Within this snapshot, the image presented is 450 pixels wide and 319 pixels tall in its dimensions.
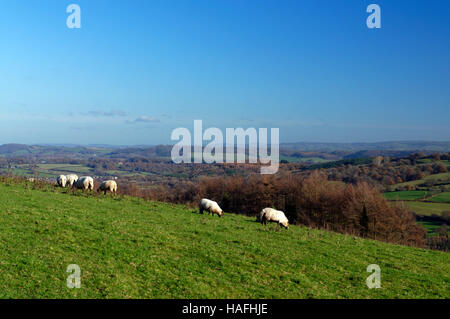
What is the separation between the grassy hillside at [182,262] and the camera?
1004cm

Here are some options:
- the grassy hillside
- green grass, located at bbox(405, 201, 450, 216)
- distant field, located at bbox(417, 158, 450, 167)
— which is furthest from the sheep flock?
distant field, located at bbox(417, 158, 450, 167)

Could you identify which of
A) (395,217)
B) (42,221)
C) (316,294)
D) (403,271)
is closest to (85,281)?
(42,221)

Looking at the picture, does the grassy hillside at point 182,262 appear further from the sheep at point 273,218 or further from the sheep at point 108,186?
the sheep at point 108,186

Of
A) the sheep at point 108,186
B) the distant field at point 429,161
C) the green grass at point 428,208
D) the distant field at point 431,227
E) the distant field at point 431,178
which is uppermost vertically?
the sheep at point 108,186

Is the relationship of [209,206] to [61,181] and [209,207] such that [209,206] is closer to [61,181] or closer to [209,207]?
[209,207]

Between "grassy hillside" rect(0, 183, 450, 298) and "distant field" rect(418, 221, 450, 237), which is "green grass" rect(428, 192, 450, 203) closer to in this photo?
"distant field" rect(418, 221, 450, 237)

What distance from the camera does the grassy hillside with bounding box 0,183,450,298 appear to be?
1004 cm

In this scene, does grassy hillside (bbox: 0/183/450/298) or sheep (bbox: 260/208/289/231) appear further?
sheep (bbox: 260/208/289/231)

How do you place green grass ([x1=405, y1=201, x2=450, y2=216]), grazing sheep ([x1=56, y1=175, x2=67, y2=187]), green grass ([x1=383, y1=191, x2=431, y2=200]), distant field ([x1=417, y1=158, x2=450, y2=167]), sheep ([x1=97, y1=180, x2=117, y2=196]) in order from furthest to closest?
distant field ([x1=417, y1=158, x2=450, y2=167]) → green grass ([x1=383, y1=191, x2=431, y2=200]) → green grass ([x1=405, y1=201, x2=450, y2=216]) → grazing sheep ([x1=56, y1=175, x2=67, y2=187]) → sheep ([x1=97, y1=180, x2=117, y2=196])

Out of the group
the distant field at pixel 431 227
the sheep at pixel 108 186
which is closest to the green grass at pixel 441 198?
the distant field at pixel 431 227

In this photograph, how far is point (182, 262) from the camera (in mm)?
12523
